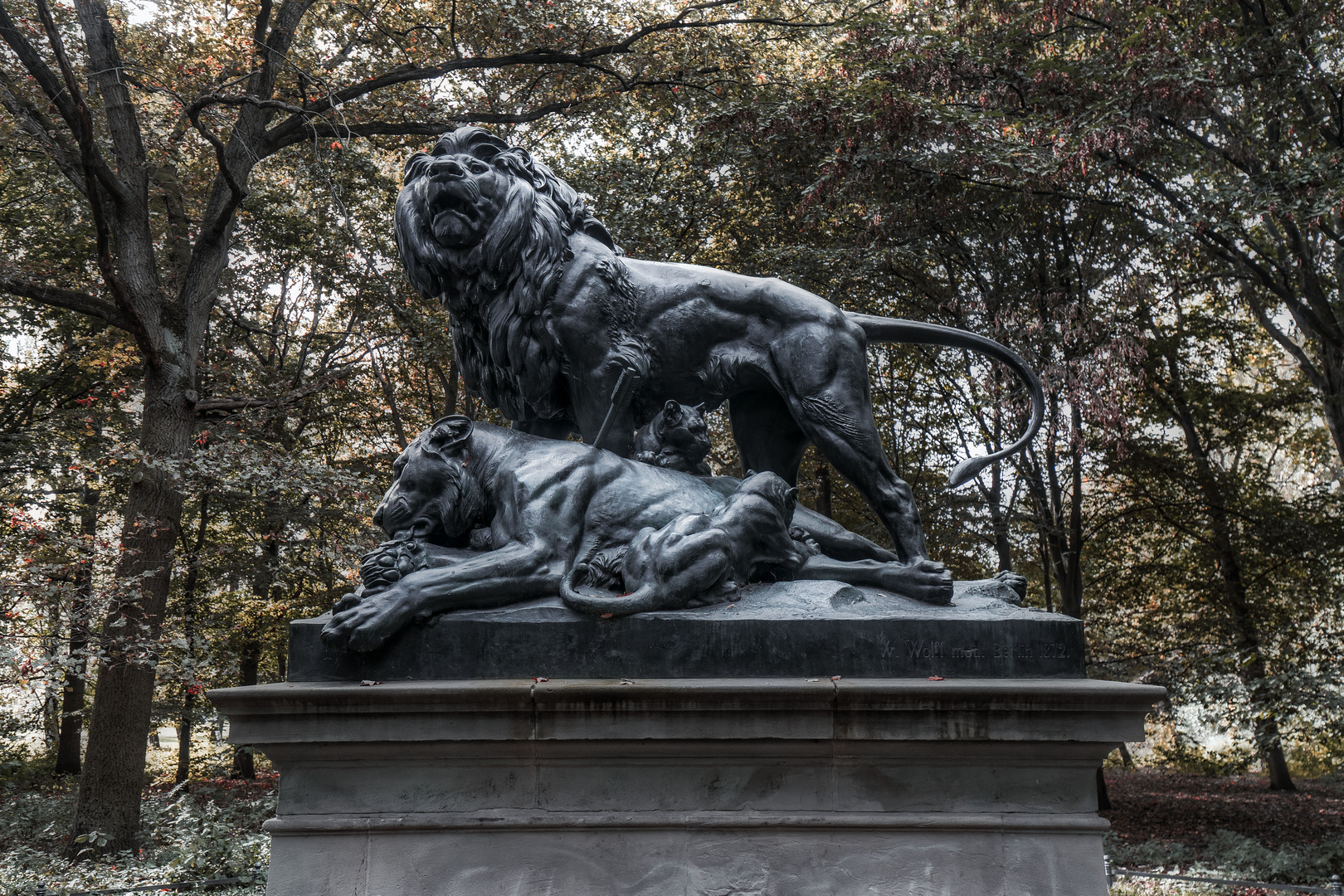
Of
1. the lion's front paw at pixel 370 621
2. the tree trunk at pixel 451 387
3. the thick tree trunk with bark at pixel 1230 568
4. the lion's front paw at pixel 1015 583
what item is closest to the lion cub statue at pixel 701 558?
the lion's front paw at pixel 370 621

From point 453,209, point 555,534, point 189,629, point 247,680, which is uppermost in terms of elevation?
point 453,209

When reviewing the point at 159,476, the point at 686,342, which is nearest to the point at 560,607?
the point at 686,342

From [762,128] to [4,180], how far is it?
1170cm

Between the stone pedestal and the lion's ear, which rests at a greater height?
the lion's ear

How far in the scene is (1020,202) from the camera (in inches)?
596

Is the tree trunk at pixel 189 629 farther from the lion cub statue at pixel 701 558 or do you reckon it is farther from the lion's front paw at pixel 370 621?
the lion cub statue at pixel 701 558

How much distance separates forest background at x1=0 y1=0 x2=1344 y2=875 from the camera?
12156 millimetres

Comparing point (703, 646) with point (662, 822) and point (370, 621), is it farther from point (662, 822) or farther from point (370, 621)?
point (370, 621)

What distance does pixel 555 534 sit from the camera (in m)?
3.88

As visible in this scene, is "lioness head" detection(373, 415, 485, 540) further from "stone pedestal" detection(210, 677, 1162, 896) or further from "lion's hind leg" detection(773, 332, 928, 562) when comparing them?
"lion's hind leg" detection(773, 332, 928, 562)

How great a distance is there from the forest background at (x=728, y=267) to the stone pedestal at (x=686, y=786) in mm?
7846

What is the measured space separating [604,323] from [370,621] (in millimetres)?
1669

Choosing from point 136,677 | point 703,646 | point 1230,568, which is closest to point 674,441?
point 703,646

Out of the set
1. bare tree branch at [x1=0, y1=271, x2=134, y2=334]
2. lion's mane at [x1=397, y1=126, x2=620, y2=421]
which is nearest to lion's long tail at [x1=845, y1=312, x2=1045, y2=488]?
lion's mane at [x1=397, y1=126, x2=620, y2=421]
